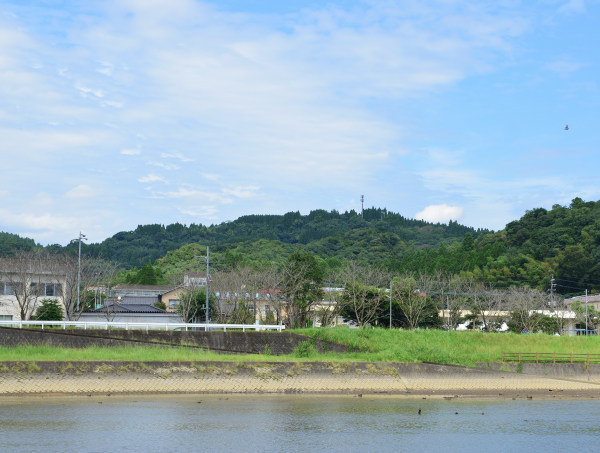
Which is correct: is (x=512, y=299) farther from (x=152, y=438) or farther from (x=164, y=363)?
(x=152, y=438)

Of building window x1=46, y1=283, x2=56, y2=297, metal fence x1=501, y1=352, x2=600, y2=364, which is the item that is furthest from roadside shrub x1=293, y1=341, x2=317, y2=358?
building window x1=46, y1=283, x2=56, y2=297

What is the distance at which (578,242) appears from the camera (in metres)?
120

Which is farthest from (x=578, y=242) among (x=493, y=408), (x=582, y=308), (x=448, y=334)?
(x=493, y=408)

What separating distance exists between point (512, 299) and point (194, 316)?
40.4 metres

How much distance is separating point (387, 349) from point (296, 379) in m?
7.54

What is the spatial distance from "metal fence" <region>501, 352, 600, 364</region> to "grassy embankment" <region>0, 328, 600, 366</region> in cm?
78

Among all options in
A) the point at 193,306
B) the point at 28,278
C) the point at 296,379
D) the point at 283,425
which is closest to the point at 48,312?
the point at 28,278

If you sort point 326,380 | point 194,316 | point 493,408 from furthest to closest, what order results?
point 194,316
point 326,380
point 493,408

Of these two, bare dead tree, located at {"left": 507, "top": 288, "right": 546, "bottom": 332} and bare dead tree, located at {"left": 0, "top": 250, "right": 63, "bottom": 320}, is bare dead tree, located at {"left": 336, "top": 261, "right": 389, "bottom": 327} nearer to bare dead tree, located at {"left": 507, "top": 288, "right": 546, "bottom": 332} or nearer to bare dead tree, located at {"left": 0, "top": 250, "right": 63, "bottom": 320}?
bare dead tree, located at {"left": 507, "top": 288, "right": 546, "bottom": 332}

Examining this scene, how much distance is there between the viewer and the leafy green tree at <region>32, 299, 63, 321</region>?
51.0m

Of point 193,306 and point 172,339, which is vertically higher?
point 193,306

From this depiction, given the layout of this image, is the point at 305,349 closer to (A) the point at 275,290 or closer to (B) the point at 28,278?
(A) the point at 275,290

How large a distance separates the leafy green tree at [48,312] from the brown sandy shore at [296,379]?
2063cm

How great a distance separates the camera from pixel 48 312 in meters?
51.3
